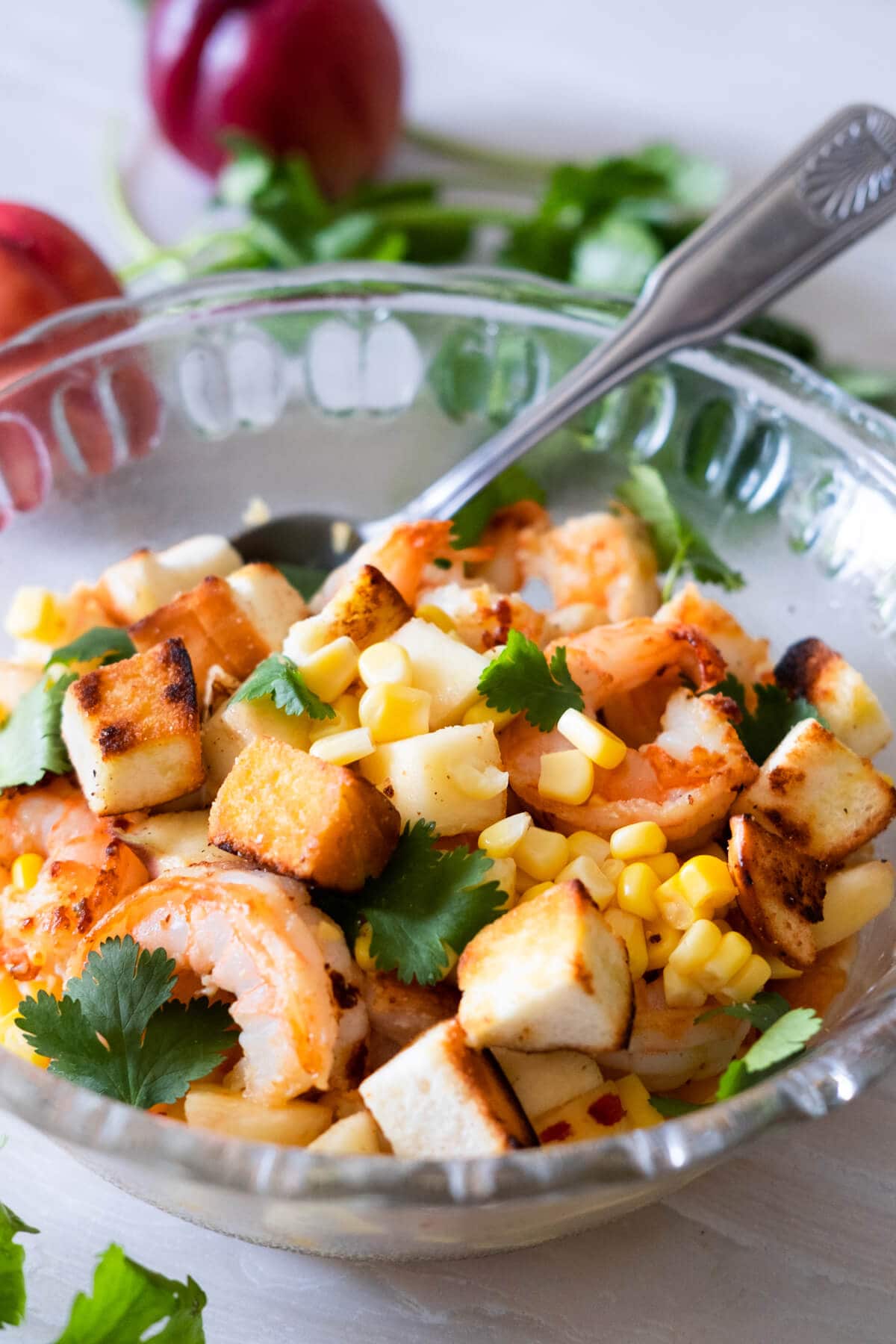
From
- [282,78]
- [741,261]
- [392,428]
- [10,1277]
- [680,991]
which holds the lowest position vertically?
[10,1277]

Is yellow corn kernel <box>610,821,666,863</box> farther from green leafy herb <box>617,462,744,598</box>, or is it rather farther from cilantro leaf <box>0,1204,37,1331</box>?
cilantro leaf <box>0,1204,37,1331</box>

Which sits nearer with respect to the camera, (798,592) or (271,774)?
(271,774)

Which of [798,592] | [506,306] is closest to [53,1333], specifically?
[798,592]

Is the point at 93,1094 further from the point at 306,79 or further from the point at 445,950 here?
the point at 306,79

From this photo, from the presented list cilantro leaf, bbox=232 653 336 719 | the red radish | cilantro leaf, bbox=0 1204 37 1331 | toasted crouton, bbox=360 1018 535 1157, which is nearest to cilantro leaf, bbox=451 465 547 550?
cilantro leaf, bbox=232 653 336 719

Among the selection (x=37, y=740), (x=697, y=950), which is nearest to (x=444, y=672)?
(x=697, y=950)

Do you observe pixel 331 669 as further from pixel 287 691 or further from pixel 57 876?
pixel 57 876
